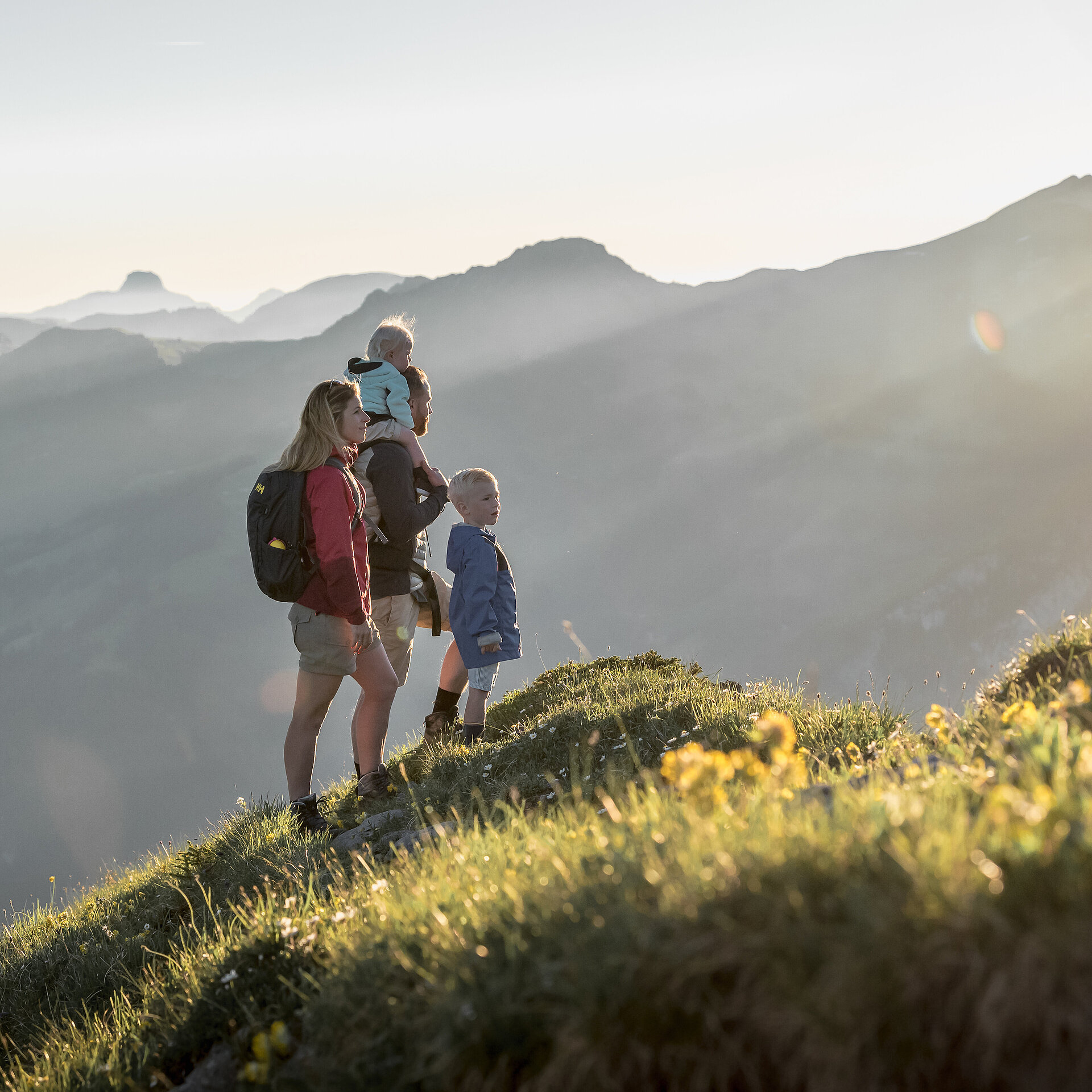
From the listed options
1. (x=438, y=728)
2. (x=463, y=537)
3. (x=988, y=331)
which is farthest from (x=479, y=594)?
(x=988, y=331)

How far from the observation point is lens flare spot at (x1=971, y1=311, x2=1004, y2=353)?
174 m

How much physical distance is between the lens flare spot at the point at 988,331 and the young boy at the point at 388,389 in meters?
197

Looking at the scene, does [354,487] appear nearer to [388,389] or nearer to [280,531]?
[280,531]

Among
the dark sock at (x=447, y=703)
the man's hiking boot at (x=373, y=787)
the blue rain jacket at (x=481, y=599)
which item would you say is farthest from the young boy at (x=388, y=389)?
the man's hiking boot at (x=373, y=787)

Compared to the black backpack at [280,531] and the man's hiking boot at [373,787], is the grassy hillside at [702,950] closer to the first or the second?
the black backpack at [280,531]

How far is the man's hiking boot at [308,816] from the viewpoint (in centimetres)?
554

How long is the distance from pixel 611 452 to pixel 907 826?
194 metres

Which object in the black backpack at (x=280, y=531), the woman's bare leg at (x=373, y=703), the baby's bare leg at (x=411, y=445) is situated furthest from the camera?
the baby's bare leg at (x=411, y=445)

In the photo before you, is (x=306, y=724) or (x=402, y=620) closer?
(x=306, y=724)

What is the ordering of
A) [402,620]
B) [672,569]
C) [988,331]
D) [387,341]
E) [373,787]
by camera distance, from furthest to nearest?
[988,331], [672,569], [402,620], [387,341], [373,787]

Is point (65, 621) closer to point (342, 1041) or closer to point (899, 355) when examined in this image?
point (342, 1041)

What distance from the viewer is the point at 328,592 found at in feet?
16.9

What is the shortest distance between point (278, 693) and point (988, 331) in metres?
172

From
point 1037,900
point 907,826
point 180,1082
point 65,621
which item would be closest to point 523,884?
point 907,826
